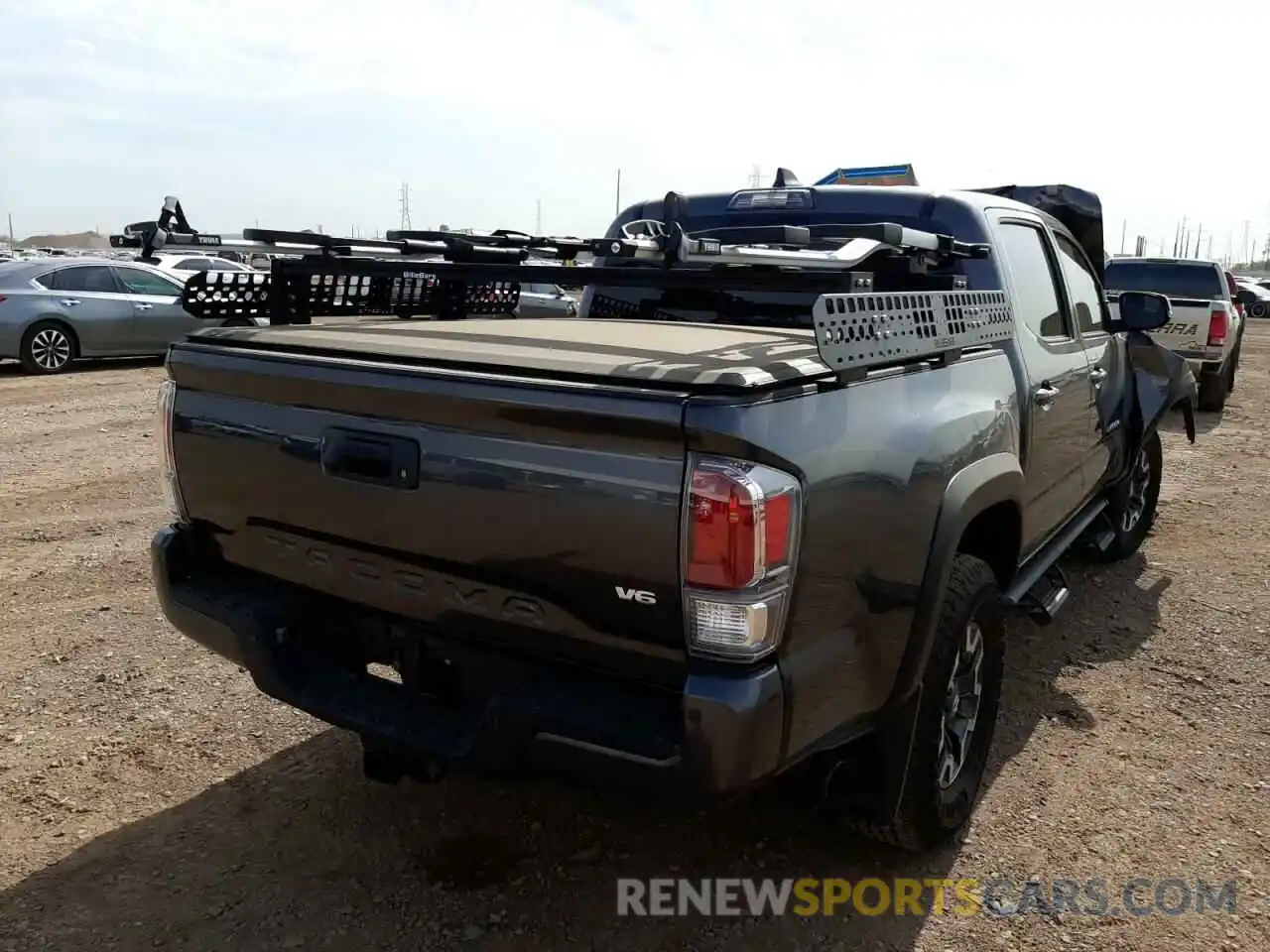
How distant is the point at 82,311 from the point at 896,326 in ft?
39.9

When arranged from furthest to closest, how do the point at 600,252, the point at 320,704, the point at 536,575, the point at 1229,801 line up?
the point at 1229,801
the point at 600,252
the point at 320,704
the point at 536,575

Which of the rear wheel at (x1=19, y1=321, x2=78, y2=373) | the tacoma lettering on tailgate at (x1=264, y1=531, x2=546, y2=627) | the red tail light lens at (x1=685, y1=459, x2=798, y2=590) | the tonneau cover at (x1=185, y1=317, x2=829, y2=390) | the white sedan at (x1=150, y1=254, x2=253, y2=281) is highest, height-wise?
the tonneau cover at (x1=185, y1=317, x2=829, y2=390)

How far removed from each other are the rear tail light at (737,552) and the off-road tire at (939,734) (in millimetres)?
846

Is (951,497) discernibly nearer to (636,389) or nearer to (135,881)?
(636,389)

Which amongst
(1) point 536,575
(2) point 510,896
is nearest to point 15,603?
(2) point 510,896

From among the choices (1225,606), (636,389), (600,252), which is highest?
(600,252)

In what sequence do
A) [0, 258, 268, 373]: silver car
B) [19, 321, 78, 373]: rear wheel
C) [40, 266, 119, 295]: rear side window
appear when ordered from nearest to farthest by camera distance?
[0, 258, 268, 373]: silver car
[19, 321, 78, 373]: rear wheel
[40, 266, 119, 295]: rear side window

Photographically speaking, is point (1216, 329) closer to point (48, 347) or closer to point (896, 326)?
point (896, 326)

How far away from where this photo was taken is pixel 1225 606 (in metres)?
5.11

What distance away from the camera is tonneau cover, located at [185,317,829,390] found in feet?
7.04

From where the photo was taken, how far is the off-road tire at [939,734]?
271 cm

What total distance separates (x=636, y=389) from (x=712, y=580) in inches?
16.2

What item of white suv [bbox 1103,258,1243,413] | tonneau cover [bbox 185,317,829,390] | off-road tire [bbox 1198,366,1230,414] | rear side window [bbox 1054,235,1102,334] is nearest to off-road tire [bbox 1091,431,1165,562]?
rear side window [bbox 1054,235,1102,334]

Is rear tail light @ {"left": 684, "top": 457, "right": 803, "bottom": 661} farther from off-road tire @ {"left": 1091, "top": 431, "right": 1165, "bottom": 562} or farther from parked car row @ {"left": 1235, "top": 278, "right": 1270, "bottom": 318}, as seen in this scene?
parked car row @ {"left": 1235, "top": 278, "right": 1270, "bottom": 318}
